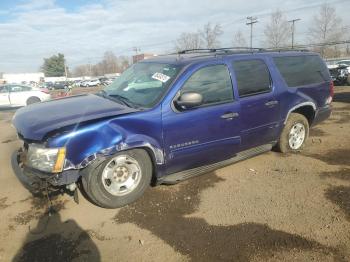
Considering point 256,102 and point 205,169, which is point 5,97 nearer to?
point 205,169

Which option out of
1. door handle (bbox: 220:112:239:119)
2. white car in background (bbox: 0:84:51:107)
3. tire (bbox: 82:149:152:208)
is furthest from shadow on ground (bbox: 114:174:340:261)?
white car in background (bbox: 0:84:51:107)

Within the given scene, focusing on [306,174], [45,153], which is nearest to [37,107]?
[45,153]

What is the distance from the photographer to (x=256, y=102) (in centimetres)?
502

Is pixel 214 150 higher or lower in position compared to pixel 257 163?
higher

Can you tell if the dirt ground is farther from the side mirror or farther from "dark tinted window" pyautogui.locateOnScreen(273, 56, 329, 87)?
"dark tinted window" pyautogui.locateOnScreen(273, 56, 329, 87)

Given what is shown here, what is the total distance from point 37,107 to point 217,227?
2892 millimetres

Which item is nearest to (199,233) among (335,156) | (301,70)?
(335,156)

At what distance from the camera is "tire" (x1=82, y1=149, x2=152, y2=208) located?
3.89 metres

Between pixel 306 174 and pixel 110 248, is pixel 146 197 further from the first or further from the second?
pixel 306 174

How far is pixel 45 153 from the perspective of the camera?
3.63m

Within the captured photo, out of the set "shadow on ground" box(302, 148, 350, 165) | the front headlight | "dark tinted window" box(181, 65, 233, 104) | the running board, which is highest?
"dark tinted window" box(181, 65, 233, 104)

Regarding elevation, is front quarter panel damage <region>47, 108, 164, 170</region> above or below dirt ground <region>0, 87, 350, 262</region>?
above

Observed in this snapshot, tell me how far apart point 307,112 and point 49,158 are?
4.58 meters

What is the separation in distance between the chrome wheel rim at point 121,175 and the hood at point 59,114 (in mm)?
562
